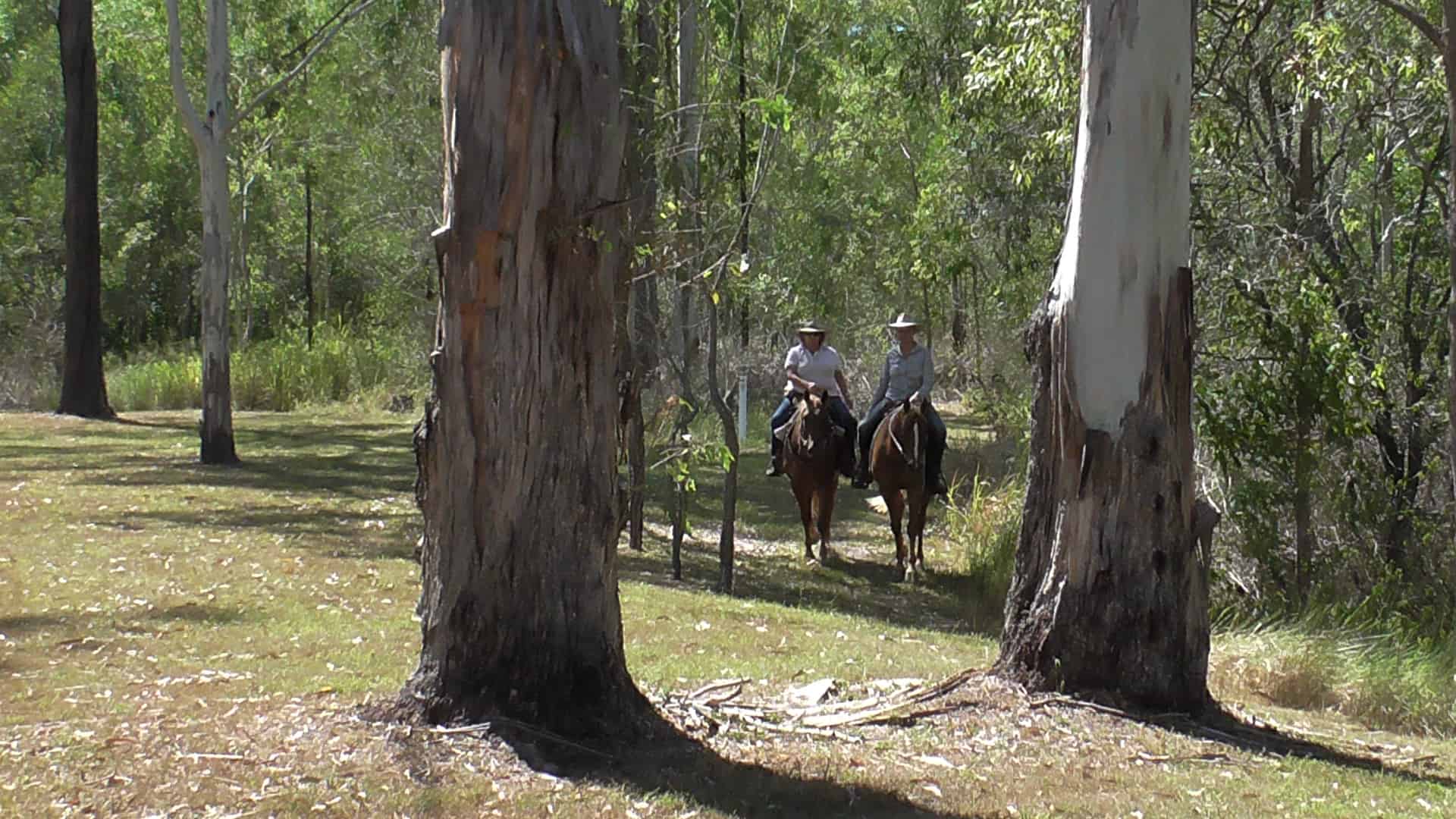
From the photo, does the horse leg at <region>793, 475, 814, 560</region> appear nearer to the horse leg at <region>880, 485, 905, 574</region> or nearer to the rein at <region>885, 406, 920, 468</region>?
the horse leg at <region>880, 485, 905, 574</region>

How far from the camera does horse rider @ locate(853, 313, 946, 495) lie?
17.4 meters

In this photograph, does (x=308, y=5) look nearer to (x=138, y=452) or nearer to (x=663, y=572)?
(x=138, y=452)

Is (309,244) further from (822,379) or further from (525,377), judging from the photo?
(525,377)

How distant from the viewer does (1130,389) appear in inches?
332

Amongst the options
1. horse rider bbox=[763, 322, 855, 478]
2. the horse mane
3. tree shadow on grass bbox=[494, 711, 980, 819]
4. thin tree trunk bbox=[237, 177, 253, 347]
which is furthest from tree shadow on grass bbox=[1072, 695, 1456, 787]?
thin tree trunk bbox=[237, 177, 253, 347]

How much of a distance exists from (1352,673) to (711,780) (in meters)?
6.72

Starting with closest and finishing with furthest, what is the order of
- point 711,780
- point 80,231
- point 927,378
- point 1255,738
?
point 711,780, point 1255,738, point 927,378, point 80,231

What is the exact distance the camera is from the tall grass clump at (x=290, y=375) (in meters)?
33.5

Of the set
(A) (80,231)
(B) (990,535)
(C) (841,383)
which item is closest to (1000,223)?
(C) (841,383)

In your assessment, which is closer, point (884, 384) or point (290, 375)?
point (884, 384)

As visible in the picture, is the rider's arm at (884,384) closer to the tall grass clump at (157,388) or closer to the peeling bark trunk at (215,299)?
the peeling bark trunk at (215,299)

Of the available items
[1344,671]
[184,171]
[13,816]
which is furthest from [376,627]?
[184,171]

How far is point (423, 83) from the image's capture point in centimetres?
2467

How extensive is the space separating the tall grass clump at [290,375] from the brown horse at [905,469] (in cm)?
1930
